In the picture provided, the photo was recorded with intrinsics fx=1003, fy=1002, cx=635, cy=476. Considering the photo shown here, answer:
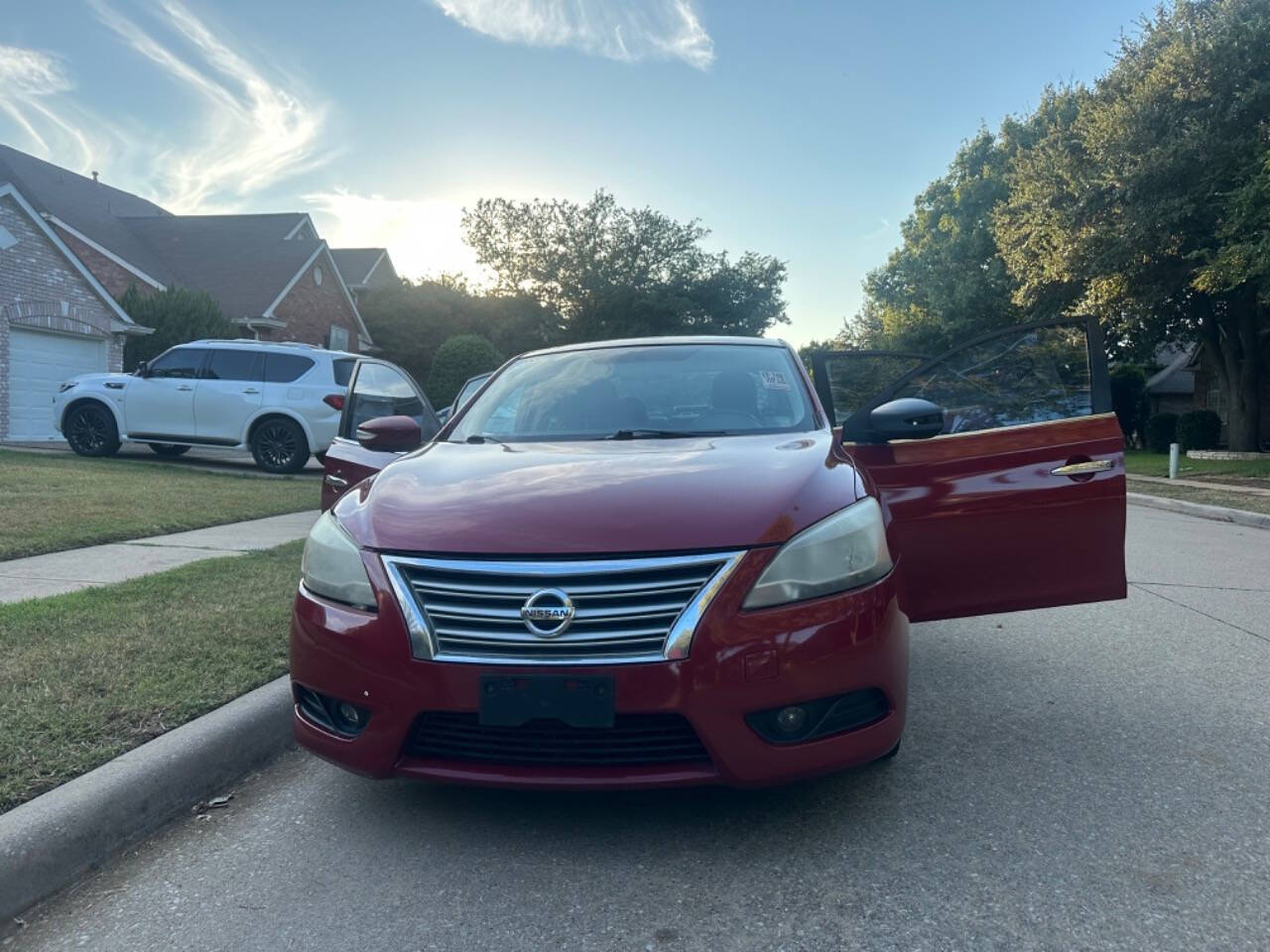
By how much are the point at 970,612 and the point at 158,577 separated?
15.5 ft

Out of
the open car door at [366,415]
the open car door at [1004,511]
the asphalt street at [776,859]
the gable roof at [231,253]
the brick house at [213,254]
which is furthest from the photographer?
the gable roof at [231,253]

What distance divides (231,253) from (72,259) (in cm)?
1170

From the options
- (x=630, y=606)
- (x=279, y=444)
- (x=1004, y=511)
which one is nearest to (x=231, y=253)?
(x=279, y=444)

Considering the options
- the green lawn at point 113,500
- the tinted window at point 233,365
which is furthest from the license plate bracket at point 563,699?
the tinted window at point 233,365

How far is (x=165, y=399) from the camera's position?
1494 cm

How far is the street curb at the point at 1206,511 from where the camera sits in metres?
12.8

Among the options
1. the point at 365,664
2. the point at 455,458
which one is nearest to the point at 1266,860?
the point at 365,664

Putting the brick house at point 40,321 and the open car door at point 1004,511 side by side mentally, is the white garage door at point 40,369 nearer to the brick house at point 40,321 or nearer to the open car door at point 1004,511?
the brick house at point 40,321

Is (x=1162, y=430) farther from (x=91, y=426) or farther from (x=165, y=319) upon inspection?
(x=91, y=426)

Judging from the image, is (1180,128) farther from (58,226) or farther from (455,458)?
(58,226)

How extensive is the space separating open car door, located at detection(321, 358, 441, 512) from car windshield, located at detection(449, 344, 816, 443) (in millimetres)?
910

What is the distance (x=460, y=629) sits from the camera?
277 centimetres

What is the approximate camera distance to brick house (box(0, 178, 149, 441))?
1862cm

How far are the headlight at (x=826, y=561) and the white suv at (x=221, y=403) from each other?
12.5 m
